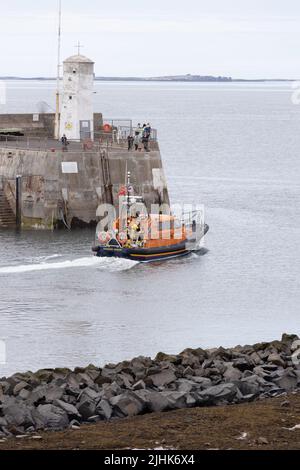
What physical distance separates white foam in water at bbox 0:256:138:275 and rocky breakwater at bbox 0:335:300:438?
16.6 meters

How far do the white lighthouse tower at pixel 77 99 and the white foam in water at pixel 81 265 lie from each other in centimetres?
1226

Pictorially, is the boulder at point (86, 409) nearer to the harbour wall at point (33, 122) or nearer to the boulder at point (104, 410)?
the boulder at point (104, 410)

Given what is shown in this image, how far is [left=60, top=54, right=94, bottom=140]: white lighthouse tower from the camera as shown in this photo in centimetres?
4922

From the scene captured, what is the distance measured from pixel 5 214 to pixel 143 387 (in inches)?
1106

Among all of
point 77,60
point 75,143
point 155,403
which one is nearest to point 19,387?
point 155,403

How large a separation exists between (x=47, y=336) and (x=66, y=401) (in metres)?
10.8

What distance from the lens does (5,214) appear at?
44.8 metres

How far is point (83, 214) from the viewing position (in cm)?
4406

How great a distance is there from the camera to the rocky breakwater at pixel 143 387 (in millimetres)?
15773

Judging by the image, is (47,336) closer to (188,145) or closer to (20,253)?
(20,253)

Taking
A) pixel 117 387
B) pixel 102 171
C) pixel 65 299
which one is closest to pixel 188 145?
pixel 102 171

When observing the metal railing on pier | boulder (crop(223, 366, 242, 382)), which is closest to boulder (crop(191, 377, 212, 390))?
boulder (crop(223, 366, 242, 382))

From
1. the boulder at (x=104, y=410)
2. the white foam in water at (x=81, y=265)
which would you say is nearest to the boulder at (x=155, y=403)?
the boulder at (x=104, y=410)

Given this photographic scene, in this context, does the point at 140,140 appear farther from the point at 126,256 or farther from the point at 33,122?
the point at 33,122
